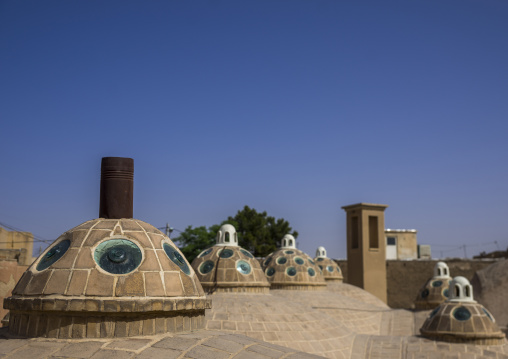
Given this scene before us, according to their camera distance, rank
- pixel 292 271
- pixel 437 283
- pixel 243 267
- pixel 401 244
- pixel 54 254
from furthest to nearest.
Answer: pixel 401 244 < pixel 437 283 < pixel 292 271 < pixel 243 267 < pixel 54 254

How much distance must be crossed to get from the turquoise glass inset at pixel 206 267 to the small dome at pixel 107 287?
25.8 feet

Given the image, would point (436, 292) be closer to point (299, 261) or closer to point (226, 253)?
point (299, 261)

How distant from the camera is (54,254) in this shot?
639 centimetres

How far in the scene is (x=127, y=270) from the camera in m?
6.01

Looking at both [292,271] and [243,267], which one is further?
[292,271]

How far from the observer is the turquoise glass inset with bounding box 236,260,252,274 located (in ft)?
47.1

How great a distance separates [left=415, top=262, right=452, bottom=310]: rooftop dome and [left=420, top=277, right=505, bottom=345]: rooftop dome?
6905 millimetres

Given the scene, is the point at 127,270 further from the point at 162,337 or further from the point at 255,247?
the point at 255,247

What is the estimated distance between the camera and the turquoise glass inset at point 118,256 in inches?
237

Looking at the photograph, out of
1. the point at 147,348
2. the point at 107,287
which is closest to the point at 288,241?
the point at 107,287

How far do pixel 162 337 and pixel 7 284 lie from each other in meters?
9.16

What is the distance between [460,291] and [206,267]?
7.80 m

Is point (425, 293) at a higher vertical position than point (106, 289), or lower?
lower

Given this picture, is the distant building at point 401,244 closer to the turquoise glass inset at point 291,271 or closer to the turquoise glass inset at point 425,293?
the turquoise glass inset at point 425,293
